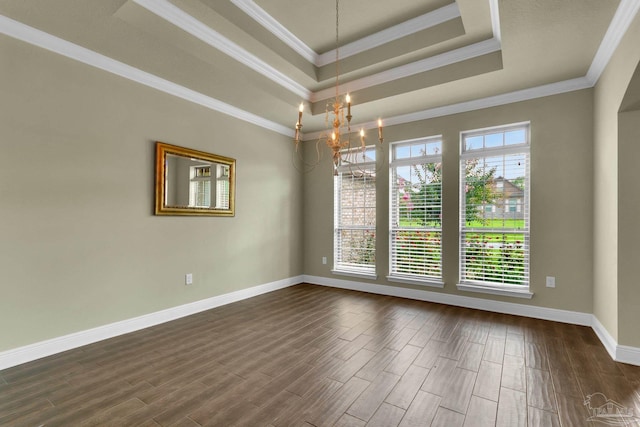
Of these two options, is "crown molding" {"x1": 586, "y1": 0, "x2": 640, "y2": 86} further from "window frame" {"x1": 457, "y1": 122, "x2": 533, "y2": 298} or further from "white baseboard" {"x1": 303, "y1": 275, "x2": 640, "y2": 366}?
"white baseboard" {"x1": 303, "y1": 275, "x2": 640, "y2": 366}

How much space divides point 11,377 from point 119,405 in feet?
3.62

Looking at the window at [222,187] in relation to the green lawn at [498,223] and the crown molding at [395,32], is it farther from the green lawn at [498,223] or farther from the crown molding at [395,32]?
the green lawn at [498,223]

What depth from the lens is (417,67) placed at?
3736 millimetres

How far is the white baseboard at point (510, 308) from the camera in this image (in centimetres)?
265

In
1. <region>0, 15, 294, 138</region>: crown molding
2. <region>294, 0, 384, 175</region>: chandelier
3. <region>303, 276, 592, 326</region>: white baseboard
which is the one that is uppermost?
<region>0, 15, 294, 138</region>: crown molding

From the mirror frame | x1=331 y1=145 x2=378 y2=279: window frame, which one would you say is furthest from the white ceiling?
x1=331 y1=145 x2=378 y2=279: window frame

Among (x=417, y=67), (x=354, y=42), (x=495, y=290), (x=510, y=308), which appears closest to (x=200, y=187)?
(x=354, y=42)

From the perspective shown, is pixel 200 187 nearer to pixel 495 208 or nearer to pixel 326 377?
pixel 326 377

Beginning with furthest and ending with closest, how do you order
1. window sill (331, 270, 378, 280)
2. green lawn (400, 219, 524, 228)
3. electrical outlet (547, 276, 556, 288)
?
window sill (331, 270, 378, 280) < green lawn (400, 219, 524, 228) < electrical outlet (547, 276, 556, 288)

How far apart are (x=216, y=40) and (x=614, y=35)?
364 centimetres

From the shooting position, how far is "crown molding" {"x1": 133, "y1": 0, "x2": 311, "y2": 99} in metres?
2.59

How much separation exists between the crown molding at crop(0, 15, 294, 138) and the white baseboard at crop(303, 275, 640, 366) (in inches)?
130

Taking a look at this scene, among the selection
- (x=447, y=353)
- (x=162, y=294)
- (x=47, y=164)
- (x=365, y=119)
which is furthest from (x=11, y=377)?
(x=365, y=119)

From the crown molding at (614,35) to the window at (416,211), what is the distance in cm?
180
